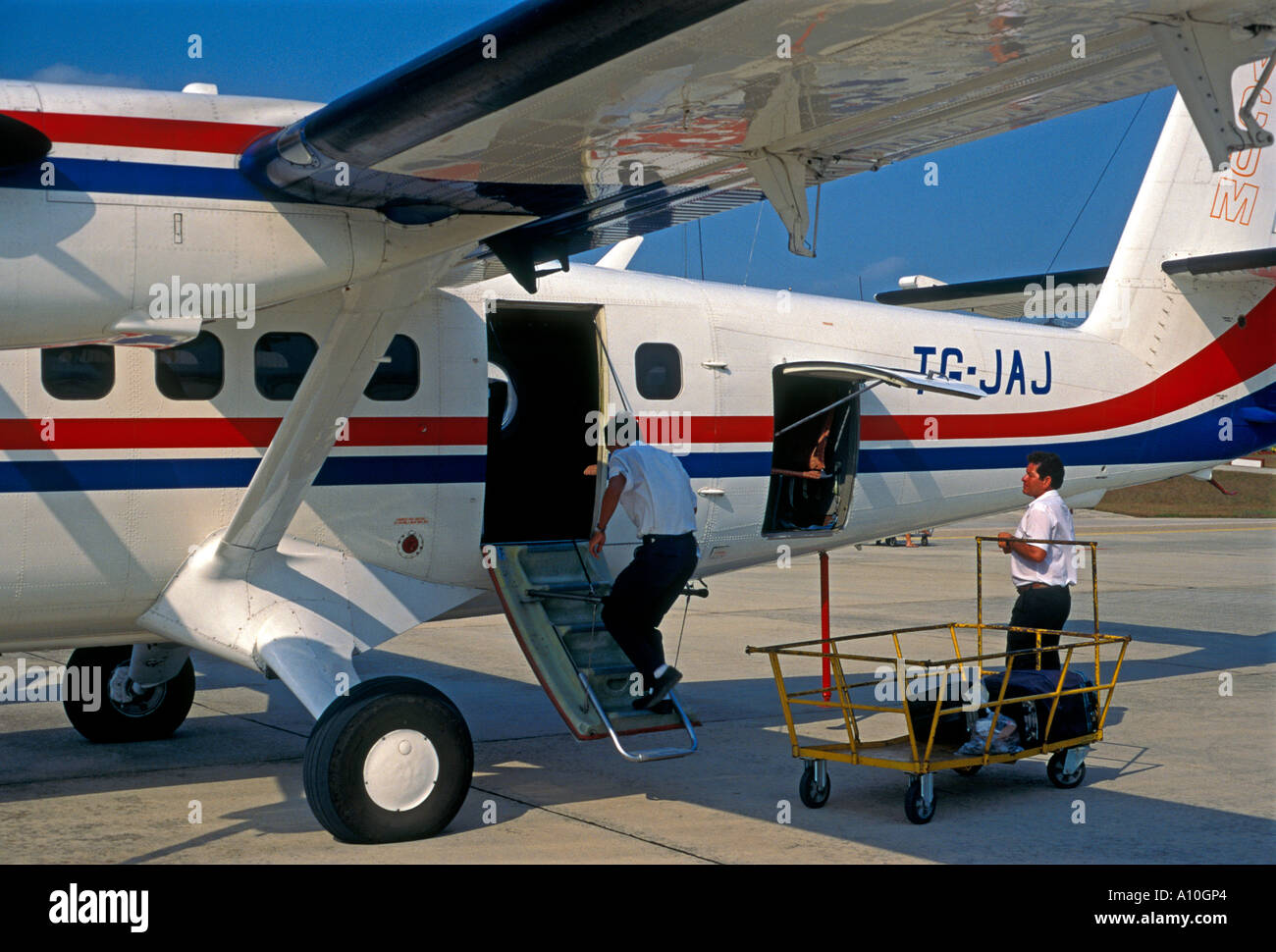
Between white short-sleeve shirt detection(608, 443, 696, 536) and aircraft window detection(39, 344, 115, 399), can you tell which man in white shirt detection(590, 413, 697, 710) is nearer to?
white short-sleeve shirt detection(608, 443, 696, 536)

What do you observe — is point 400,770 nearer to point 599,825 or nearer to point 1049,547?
point 599,825

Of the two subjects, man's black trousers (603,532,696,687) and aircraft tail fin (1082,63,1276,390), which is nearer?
man's black trousers (603,532,696,687)

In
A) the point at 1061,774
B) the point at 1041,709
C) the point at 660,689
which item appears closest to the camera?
the point at 660,689

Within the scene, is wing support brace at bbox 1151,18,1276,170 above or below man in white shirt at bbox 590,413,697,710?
above

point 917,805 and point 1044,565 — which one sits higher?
point 1044,565

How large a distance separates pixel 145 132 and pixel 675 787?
450cm

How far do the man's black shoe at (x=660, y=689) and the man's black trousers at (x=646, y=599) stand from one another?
46 mm

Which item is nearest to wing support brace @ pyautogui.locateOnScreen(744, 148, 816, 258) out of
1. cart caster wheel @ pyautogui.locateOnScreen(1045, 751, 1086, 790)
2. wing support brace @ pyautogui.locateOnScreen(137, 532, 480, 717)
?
wing support brace @ pyautogui.locateOnScreen(137, 532, 480, 717)

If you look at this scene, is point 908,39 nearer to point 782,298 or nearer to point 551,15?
point 551,15

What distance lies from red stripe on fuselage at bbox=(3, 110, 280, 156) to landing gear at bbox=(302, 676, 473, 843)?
2680 millimetres

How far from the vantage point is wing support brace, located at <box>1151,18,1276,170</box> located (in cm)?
409

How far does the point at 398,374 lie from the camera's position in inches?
299

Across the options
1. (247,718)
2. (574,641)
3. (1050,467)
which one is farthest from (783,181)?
(247,718)

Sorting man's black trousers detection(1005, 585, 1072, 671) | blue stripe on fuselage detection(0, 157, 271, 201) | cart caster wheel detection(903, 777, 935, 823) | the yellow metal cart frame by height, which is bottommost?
cart caster wheel detection(903, 777, 935, 823)
